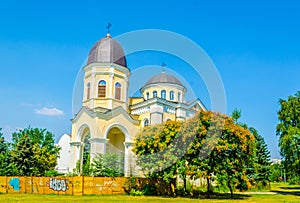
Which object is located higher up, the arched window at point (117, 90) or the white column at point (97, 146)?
the arched window at point (117, 90)

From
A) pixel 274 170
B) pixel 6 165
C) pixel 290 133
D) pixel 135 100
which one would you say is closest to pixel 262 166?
pixel 290 133

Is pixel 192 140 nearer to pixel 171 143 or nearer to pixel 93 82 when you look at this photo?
pixel 171 143

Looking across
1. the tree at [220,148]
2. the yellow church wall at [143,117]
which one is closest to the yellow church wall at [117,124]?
the yellow church wall at [143,117]

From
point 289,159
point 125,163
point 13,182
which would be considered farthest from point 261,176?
point 13,182

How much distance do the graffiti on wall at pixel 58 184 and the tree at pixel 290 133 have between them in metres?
20.6

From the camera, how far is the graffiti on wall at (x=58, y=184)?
27.1m

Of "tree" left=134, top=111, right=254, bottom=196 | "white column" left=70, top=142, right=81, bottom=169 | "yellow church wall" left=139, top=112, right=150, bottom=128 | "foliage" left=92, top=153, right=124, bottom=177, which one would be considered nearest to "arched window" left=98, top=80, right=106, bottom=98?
"yellow church wall" left=139, top=112, right=150, bottom=128

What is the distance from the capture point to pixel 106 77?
39.8m

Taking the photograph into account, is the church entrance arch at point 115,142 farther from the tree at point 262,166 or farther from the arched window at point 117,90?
the tree at point 262,166

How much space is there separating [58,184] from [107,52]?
17.9 meters

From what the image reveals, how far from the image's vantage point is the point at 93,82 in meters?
39.8

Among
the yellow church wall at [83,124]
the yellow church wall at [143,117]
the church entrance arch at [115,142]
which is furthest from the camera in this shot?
the yellow church wall at [143,117]

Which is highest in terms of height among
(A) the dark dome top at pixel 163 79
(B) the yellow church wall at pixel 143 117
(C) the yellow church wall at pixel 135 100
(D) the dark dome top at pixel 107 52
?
(D) the dark dome top at pixel 107 52

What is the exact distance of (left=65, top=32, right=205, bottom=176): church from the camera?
37.5 metres
